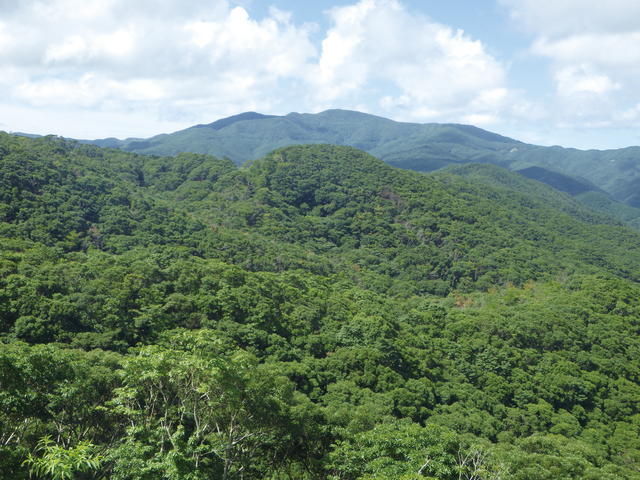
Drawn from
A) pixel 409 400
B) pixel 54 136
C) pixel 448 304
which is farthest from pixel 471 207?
pixel 54 136

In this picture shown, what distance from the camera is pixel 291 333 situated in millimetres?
34625

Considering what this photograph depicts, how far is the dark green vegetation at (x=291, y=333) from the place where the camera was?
13.1 meters

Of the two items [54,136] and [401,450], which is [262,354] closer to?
[401,450]

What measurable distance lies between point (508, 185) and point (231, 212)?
486 ft

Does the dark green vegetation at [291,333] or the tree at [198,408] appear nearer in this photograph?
the tree at [198,408]

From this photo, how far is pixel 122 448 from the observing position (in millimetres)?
11039

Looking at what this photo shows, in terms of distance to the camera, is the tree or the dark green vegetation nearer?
the tree

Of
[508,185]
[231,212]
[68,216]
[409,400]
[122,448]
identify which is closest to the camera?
[122,448]

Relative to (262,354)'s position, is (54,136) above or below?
above

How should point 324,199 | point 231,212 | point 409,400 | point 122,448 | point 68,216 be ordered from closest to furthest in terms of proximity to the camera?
point 122,448
point 409,400
point 68,216
point 231,212
point 324,199

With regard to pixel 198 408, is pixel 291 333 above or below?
below

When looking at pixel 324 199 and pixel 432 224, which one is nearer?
pixel 432 224

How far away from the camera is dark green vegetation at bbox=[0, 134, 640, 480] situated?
13.1 m

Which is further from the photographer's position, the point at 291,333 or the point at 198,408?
the point at 291,333
